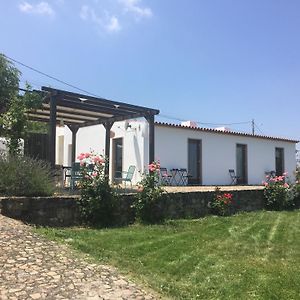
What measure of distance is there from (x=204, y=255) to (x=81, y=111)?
8986 millimetres

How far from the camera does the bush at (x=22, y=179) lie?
901 cm

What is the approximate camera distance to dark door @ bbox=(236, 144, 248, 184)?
68.3ft

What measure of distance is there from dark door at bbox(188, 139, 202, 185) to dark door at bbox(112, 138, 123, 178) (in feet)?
9.49

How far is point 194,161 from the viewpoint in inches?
746

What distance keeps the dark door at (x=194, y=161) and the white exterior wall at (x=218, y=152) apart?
0.59 feet

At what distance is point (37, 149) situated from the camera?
14.0 metres

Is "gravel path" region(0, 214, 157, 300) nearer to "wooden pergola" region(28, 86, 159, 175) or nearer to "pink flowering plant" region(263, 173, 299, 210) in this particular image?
"wooden pergola" region(28, 86, 159, 175)

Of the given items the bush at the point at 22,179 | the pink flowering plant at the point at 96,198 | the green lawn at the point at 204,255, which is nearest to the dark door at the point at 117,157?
the green lawn at the point at 204,255

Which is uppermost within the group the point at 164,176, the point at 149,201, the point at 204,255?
the point at 164,176

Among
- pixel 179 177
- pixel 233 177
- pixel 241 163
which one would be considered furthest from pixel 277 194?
pixel 241 163

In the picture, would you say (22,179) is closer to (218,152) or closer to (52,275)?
(52,275)

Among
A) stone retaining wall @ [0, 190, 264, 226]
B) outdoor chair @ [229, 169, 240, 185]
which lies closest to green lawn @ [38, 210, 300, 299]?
stone retaining wall @ [0, 190, 264, 226]

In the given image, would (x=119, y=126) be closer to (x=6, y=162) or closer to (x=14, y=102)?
(x=14, y=102)

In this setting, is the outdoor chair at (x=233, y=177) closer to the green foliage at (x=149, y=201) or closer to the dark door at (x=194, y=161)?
the dark door at (x=194, y=161)
